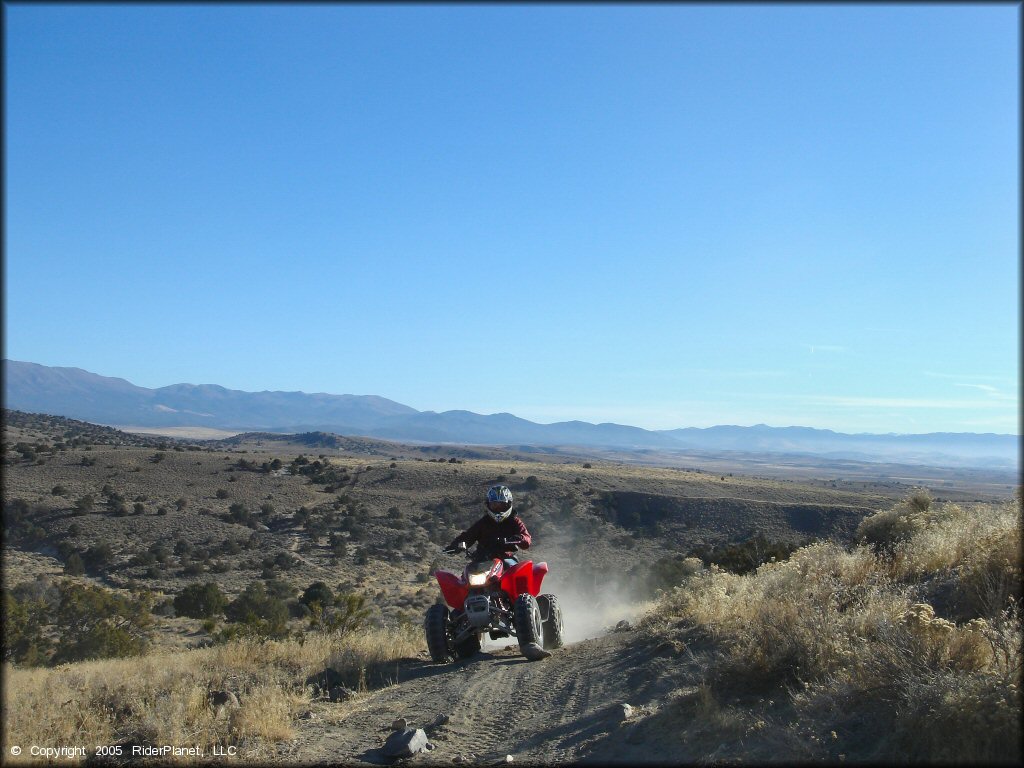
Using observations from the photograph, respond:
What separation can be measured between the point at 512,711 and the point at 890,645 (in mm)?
3599

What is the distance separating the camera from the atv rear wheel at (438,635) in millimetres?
9281

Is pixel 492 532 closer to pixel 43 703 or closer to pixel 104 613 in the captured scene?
pixel 43 703

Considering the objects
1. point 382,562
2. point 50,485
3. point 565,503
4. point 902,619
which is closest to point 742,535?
point 565,503

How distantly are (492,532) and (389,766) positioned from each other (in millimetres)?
4535

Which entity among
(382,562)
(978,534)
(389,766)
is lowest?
(382,562)

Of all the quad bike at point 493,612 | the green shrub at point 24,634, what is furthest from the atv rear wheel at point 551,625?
the green shrub at point 24,634

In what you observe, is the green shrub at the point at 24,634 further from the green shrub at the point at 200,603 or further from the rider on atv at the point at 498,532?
the rider on atv at the point at 498,532

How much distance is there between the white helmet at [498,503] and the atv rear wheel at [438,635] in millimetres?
1520

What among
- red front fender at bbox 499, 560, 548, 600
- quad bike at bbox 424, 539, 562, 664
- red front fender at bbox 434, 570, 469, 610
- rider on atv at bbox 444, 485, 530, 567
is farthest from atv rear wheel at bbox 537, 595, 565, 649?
red front fender at bbox 434, 570, 469, 610

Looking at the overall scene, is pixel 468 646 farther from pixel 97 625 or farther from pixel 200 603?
pixel 200 603

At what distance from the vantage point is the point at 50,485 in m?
38.6

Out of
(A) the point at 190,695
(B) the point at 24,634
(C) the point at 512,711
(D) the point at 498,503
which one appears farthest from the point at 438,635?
(B) the point at 24,634

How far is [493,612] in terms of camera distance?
29.2ft

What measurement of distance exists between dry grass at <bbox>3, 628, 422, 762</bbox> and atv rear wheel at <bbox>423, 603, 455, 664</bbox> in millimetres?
864
